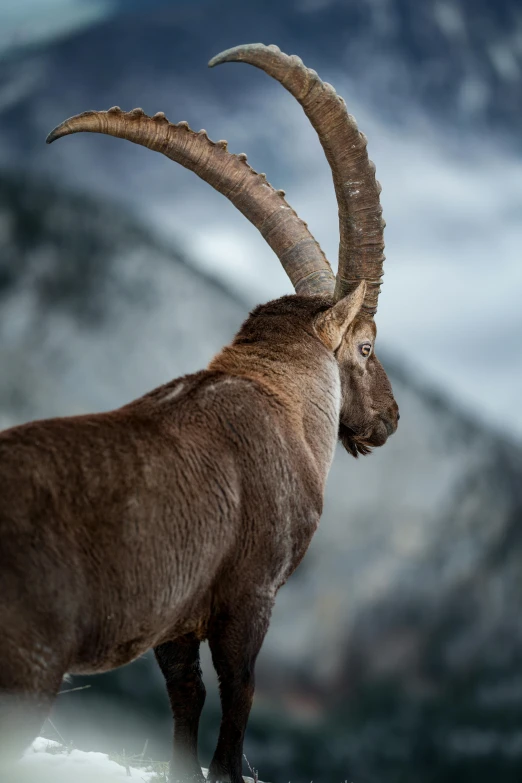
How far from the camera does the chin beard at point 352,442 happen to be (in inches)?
317

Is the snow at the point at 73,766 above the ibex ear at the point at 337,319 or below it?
below

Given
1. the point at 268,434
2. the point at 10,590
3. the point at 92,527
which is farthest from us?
the point at 268,434

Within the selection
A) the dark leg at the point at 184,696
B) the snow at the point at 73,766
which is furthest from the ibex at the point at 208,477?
the snow at the point at 73,766

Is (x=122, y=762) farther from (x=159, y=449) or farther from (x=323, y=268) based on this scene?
(x=323, y=268)

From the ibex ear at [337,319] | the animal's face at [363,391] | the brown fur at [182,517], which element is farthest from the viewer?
the animal's face at [363,391]

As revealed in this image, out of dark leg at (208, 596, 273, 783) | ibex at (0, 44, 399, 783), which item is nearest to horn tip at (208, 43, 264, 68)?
ibex at (0, 44, 399, 783)

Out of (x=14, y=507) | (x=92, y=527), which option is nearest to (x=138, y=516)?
(x=92, y=527)

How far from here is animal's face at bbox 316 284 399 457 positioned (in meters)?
7.45

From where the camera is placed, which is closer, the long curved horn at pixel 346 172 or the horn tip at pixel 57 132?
the long curved horn at pixel 346 172

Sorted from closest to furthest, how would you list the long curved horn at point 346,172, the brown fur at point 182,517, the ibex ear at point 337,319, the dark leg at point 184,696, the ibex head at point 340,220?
the brown fur at point 182,517, the dark leg at point 184,696, the long curved horn at point 346,172, the ibex head at point 340,220, the ibex ear at point 337,319

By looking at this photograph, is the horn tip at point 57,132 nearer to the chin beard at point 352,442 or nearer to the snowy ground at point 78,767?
the chin beard at point 352,442

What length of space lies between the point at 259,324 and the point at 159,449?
6.53 feet

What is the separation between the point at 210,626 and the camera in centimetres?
602

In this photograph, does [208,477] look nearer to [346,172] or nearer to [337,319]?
[337,319]
